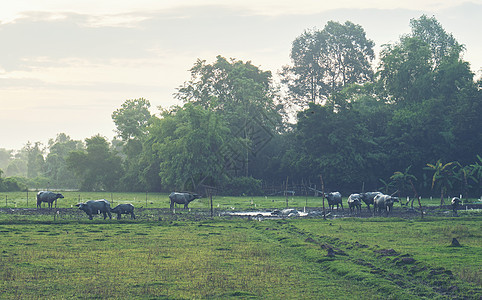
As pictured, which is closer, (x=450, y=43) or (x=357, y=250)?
(x=357, y=250)

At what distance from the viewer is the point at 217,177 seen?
80.9m

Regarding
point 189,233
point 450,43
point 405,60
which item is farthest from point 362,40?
point 189,233

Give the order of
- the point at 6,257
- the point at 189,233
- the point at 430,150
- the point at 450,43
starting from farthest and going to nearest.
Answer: the point at 450,43
the point at 430,150
the point at 189,233
the point at 6,257

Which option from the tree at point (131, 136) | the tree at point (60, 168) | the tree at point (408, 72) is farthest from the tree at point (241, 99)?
the tree at point (60, 168)

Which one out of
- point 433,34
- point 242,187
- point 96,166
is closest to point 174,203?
point 242,187

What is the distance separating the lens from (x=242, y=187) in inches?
3295

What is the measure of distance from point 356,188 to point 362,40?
160ft

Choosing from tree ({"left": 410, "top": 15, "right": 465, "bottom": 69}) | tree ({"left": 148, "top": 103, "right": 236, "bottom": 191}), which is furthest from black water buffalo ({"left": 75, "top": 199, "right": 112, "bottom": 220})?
tree ({"left": 410, "top": 15, "right": 465, "bottom": 69})

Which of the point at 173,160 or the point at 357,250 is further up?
the point at 173,160

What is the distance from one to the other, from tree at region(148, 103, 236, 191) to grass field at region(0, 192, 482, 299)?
3734 centimetres

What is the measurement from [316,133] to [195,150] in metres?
19.5

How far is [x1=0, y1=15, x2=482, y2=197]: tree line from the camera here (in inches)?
3059

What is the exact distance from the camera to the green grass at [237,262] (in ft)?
60.4

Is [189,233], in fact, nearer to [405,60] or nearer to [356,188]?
[356,188]
